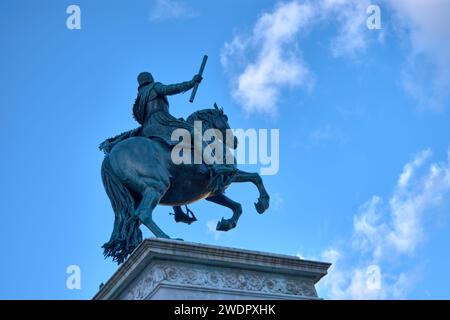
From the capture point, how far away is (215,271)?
1312 centimetres

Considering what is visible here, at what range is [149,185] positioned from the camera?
14328 mm

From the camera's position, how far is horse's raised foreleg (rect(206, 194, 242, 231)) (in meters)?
15.3

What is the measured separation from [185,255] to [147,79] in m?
4.12

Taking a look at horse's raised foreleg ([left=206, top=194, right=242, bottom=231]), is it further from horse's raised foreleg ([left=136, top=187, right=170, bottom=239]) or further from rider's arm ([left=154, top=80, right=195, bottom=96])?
rider's arm ([left=154, top=80, right=195, bottom=96])

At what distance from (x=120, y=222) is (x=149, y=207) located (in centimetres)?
63

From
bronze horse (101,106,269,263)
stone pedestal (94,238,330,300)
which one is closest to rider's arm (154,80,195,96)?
bronze horse (101,106,269,263)

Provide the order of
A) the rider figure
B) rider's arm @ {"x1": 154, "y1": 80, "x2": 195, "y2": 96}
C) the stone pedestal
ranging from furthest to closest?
1. rider's arm @ {"x1": 154, "y1": 80, "x2": 195, "y2": 96}
2. the rider figure
3. the stone pedestal

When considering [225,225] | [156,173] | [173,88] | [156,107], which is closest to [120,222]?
[156,173]

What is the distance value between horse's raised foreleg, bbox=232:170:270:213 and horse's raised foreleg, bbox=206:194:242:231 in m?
0.34

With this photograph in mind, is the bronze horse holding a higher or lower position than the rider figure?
lower

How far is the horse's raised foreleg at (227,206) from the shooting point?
604 inches
